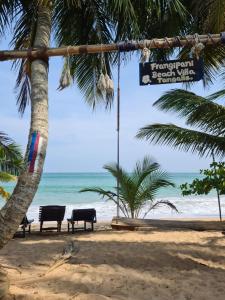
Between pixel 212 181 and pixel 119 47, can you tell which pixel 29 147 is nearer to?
pixel 119 47

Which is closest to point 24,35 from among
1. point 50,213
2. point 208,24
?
point 208,24

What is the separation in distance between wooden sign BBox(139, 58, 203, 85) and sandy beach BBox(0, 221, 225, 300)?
262 cm

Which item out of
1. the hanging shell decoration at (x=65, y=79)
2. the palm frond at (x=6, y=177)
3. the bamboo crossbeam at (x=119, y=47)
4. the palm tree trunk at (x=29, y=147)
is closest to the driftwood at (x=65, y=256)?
the palm tree trunk at (x=29, y=147)

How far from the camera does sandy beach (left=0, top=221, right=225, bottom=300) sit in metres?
5.17

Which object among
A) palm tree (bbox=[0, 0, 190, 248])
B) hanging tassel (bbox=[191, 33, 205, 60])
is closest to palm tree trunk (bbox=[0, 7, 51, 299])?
palm tree (bbox=[0, 0, 190, 248])

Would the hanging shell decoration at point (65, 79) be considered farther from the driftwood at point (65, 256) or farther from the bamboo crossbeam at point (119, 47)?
the driftwood at point (65, 256)

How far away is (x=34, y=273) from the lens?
6129 mm

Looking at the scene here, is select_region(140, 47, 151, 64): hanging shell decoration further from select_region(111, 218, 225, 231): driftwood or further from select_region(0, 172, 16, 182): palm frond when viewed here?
select_region(0, 172, 16, 182): palm frond

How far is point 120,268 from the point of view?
6.43 meters


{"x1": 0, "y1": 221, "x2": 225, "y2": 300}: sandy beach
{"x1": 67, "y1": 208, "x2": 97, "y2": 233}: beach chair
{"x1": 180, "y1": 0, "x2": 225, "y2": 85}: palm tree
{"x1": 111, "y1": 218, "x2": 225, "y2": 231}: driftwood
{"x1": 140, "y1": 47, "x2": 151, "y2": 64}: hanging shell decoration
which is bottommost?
{"x1": 0, "y1": 221, "x2": 225, "y2": 300}: sandy beach

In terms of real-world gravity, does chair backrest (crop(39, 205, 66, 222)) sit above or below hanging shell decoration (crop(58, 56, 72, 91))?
below

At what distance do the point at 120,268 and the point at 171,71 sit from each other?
3.33 meters

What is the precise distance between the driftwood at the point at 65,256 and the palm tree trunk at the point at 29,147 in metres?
2.05

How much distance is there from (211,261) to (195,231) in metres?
3.54
